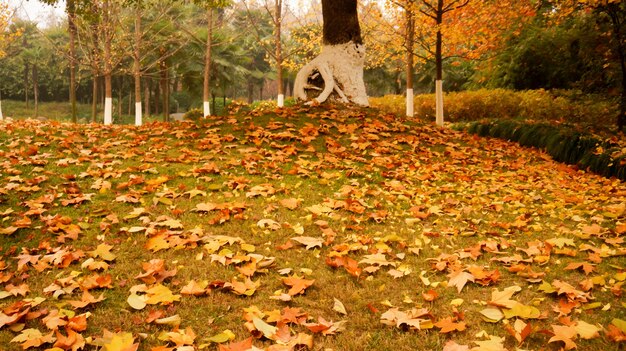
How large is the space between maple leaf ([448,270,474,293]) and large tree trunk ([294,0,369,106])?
6371 millimetres

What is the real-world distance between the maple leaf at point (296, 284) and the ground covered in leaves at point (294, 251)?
0.02 m

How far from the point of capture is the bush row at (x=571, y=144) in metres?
7.11

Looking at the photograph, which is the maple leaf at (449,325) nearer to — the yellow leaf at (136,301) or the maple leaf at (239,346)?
the maple leaf at (239,346)

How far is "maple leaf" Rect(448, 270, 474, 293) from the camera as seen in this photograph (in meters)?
3.04

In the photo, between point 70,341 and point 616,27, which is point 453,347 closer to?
point 70,341

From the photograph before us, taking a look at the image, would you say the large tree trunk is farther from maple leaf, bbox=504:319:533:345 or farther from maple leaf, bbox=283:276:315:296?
maple leaf, bbox=504:319:533:345

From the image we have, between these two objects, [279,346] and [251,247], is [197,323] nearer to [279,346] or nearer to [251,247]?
[279,346]

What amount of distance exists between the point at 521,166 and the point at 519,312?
5.28 metres

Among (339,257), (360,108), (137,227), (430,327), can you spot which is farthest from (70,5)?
(430,327)

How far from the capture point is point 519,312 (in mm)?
2635

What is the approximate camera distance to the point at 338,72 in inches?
371

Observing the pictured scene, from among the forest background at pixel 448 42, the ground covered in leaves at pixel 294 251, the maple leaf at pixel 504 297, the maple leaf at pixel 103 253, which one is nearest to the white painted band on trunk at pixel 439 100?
the forest background at pixel 448 42

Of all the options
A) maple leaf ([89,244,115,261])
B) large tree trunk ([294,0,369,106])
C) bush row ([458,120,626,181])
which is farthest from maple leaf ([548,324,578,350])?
large tree trunk ([294,0,369,106])

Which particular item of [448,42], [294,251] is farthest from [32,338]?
[448,42]
